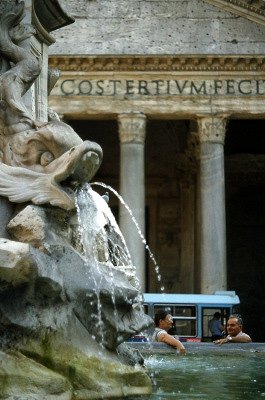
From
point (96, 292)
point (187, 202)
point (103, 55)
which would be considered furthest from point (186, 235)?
point (96, 292)

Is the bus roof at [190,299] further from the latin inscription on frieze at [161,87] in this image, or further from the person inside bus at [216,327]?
the latin inscription on frieze at [161,87]

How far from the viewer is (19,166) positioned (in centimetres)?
490

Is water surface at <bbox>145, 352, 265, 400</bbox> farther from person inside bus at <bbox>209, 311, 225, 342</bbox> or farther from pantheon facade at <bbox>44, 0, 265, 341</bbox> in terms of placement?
pantheon facade at <bbox>44, 0, 265, 341</bbox>

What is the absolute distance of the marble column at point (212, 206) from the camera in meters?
19.8

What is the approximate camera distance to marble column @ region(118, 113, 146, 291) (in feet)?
64.6

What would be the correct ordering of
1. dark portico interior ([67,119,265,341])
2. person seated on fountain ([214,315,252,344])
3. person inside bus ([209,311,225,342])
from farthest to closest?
dark portico interior ([67,119,265,341])
person inside bus ([209,311,225,342])
person seated on fountain ([214,315,252,344])

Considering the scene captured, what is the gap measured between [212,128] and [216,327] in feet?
19.9

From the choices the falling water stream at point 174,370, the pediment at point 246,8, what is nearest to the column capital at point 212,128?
the pediment at point 246,8

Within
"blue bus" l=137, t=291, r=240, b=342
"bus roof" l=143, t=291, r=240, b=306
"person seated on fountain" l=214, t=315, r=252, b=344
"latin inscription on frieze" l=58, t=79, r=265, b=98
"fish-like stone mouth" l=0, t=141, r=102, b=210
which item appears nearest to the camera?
"fish-like stone mouth" l=0, t=141, r=102, b=210

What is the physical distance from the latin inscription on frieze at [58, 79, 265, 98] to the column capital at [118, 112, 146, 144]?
0.56 meters

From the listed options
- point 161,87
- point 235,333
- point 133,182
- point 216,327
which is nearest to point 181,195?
point 161,87

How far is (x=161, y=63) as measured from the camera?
2069 centimetres

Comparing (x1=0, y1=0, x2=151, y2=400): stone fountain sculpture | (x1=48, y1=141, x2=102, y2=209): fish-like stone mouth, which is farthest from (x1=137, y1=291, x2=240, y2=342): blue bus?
(x1=48, y1=141, x2=102, y2=209): fish-like stone mouth

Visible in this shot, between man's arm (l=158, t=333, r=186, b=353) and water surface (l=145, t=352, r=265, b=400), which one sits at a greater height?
Result: man's arm (l=158, t=333, r=186, b=353)
